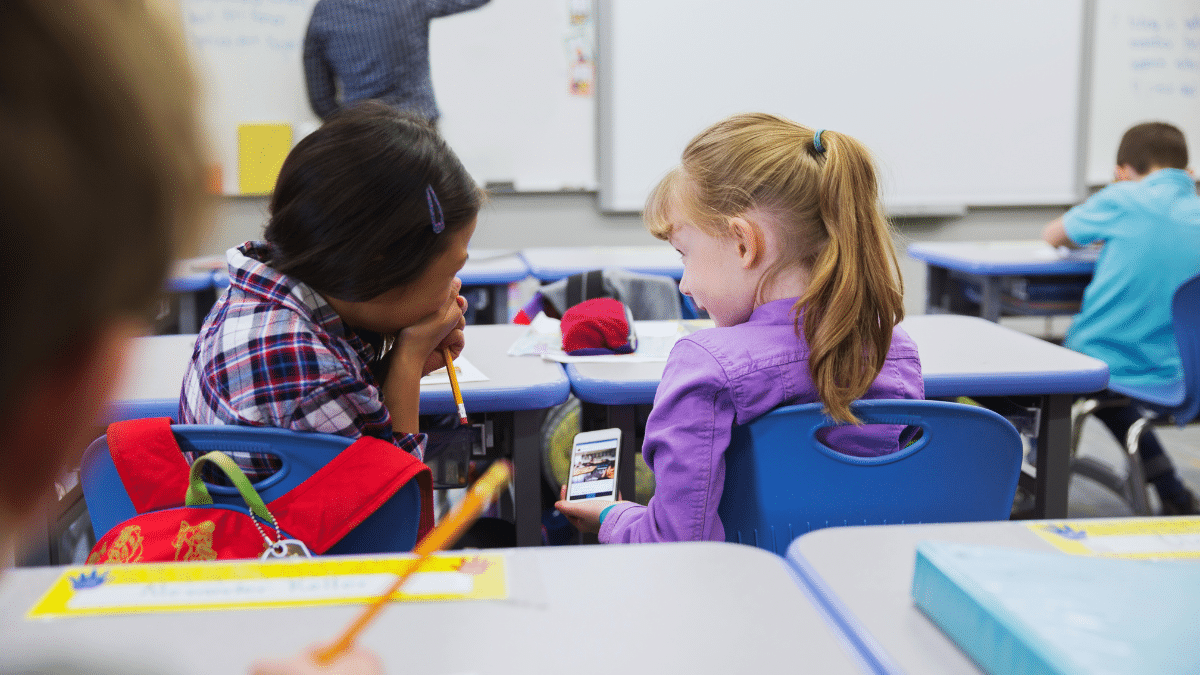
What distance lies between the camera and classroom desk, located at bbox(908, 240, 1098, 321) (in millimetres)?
3037

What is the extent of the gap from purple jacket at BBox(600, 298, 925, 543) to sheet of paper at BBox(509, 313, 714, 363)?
0.44m

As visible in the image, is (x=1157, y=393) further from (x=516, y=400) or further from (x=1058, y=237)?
(x=516, y=400)

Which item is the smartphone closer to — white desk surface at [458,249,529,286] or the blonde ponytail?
the blonde ponytail

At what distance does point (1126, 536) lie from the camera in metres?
0.69

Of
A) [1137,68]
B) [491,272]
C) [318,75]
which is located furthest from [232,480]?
[1137,68]

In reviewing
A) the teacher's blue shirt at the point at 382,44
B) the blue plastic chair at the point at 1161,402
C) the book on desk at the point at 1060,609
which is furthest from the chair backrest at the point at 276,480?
the teacher's blue shirt at the point at 382,44

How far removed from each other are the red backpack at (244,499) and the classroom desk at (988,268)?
2.59 metres

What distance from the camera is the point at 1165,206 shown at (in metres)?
2.72

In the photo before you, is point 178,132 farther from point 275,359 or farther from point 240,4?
point 240,4

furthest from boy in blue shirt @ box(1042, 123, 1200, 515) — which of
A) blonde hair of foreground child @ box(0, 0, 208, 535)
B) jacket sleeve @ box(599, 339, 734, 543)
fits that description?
blonde hair of foreground child @ box(0, 0, 208, 535)

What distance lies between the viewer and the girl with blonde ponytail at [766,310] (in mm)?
1079

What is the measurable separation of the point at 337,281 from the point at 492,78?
3381mm

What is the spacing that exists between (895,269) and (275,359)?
32.4 inches

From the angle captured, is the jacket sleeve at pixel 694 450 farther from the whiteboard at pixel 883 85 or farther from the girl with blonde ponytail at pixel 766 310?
the whiteboard at pixel 883 85
